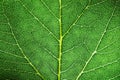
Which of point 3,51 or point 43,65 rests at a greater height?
point 3,51

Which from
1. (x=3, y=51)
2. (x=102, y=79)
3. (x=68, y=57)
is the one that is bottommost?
(x=102, y=79)

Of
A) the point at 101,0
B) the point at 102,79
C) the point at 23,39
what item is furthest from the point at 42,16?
the point at 102,79

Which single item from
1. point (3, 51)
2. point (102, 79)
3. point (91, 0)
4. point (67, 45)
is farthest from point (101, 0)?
point (3, 51)

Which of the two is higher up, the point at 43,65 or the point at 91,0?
the point at 91,0

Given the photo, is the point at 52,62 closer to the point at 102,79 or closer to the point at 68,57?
the point at 68,57

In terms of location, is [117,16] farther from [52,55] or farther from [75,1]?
[52,55]
